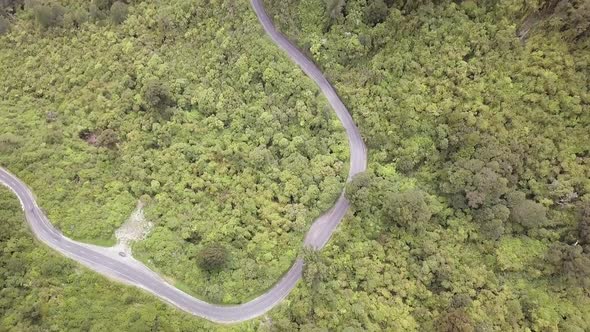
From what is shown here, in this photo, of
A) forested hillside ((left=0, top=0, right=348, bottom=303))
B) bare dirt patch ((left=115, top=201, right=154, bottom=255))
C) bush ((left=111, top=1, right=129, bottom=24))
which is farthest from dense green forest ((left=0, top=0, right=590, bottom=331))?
bush ((left=111, top=1, right=129, bottom=24))

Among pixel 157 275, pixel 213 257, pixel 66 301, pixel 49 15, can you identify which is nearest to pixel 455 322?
pixel 213 257

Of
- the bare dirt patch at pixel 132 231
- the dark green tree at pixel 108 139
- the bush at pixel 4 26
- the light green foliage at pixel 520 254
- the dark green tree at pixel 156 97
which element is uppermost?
the bush at pixel 4 26

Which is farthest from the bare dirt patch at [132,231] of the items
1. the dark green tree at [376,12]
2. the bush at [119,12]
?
the dark green tree at [376,12]

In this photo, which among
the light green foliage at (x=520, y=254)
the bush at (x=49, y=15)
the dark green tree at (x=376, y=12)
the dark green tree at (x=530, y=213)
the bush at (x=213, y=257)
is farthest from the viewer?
the bush at (x=49, y=15)

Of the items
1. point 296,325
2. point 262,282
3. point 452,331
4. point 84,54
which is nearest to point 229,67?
point 84,54

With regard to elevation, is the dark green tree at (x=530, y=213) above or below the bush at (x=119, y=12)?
below

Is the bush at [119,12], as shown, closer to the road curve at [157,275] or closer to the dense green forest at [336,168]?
the dense green forest at [336,168]

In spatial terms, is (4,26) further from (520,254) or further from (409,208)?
(520,254)

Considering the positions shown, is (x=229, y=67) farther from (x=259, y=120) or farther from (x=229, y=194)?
(x=229, y=194)
